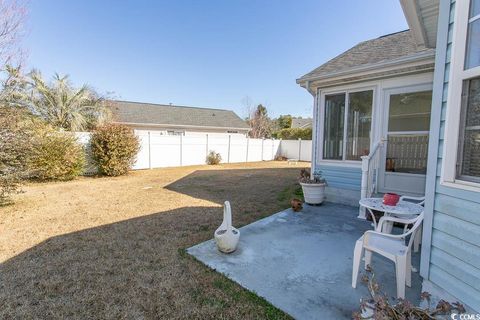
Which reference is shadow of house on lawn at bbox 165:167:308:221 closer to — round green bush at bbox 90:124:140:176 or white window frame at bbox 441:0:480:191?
round green bush at bbox 90:124:140:176

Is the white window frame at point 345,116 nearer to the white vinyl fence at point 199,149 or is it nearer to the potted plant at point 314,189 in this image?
the potted plant at point 314,189

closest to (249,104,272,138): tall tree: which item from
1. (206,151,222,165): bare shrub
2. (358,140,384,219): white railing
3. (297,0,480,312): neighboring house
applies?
(206,151,222,165): bare shrub

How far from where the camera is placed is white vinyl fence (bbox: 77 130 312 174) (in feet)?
40.9

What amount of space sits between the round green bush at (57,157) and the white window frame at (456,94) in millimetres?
10486

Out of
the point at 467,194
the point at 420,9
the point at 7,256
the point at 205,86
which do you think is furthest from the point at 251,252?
the point at 205,86

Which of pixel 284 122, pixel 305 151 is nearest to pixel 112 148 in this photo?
pixel 305 151

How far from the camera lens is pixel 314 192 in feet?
18.0

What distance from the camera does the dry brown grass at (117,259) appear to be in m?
2.24

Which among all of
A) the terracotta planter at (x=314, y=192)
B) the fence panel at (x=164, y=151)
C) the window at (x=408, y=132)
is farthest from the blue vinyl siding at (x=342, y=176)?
the fence panel at (x=164, y=151)

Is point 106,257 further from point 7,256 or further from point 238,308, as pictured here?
A: point 238,308

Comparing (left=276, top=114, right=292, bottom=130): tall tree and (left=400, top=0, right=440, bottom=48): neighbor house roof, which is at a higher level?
(left=276, top=114, right=292, bottom=130): tall tree

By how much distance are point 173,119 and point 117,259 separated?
1688 cm

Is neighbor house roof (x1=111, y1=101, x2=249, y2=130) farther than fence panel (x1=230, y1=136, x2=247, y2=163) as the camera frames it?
Yes

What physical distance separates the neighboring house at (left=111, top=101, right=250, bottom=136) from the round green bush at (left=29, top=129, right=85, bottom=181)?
6983mm
